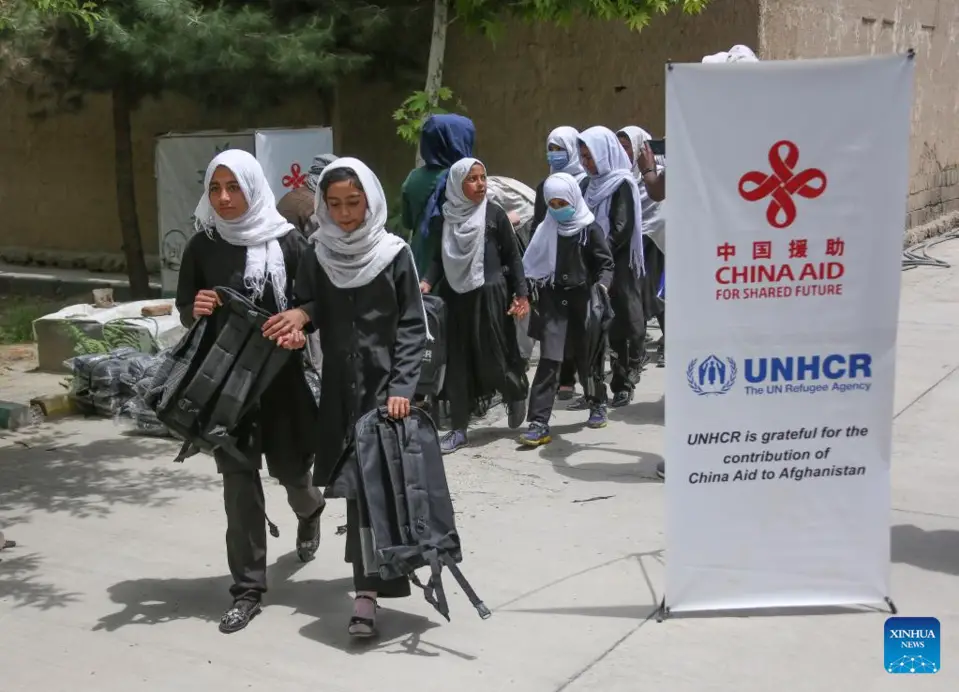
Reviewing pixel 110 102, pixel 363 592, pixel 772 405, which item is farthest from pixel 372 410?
pixel 110 102

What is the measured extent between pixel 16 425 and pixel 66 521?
85.5 inches

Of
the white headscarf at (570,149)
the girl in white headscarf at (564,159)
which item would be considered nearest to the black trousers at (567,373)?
the girl in white headscarf at (564,159)

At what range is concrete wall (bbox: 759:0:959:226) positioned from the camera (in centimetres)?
1119

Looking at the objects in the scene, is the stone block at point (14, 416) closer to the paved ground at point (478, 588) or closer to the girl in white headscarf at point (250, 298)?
the paved ground at point (478, 588)

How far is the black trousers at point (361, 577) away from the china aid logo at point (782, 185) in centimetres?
171

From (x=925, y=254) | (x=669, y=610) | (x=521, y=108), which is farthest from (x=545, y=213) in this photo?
(x=925, y=254)

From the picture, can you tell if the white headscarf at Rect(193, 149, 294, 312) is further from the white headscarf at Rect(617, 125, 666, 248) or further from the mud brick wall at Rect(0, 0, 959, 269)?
the mud brick wall at Rect(0, 0, 959, 269)

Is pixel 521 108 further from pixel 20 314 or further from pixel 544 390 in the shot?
pixel 544 390

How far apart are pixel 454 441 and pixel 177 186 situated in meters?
5.13

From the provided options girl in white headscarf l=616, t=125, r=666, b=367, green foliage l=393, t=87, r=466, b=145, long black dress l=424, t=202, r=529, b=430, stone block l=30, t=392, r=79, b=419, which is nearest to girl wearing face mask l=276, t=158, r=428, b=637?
long black dress l=424, t=202, r=529, b=430

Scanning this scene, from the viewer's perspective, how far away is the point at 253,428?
4.55 metres

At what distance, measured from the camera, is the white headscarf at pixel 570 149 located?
24.1ft

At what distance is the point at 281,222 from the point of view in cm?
462

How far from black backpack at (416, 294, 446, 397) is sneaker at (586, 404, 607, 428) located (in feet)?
3.34
